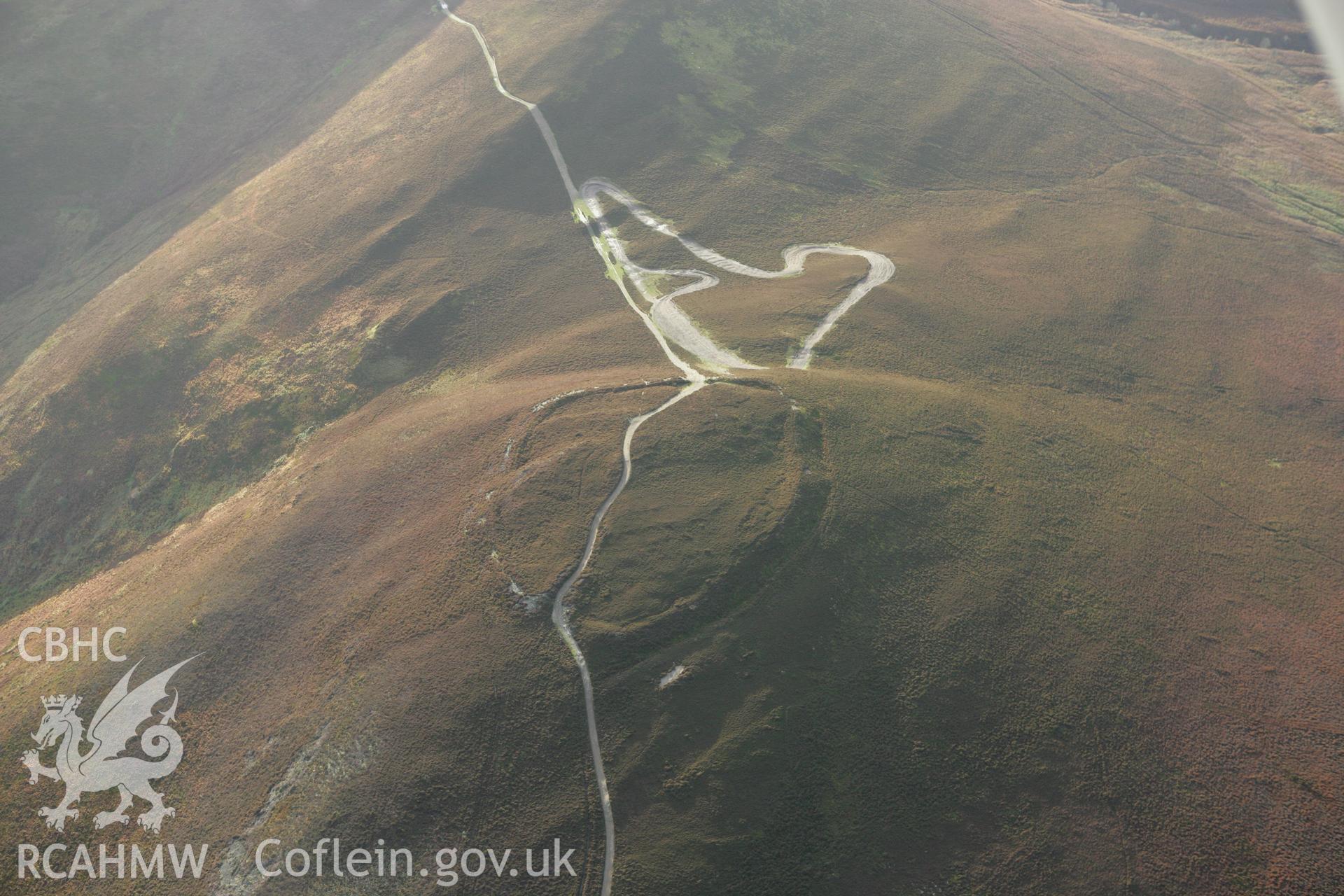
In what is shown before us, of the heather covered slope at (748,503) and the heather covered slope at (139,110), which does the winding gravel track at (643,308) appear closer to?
the heather covered slope at (748,503)

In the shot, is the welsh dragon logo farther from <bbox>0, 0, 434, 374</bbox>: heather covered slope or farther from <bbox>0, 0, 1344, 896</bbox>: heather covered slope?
<bbox>0, 0, 434, 374</bbox>: heather covered slope

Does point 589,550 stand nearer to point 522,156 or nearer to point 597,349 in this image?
point 597,349

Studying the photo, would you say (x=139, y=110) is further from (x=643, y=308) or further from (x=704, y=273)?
(x=704, y=273)

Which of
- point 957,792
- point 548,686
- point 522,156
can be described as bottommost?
point 957,792

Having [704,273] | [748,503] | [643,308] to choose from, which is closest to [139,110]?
[643,308]

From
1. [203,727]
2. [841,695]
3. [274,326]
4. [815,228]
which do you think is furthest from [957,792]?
[274,326]

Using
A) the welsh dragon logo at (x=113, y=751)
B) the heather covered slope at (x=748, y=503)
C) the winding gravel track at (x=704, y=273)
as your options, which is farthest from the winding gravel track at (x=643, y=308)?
the welsh dragon logo at (x=113, y=751)
